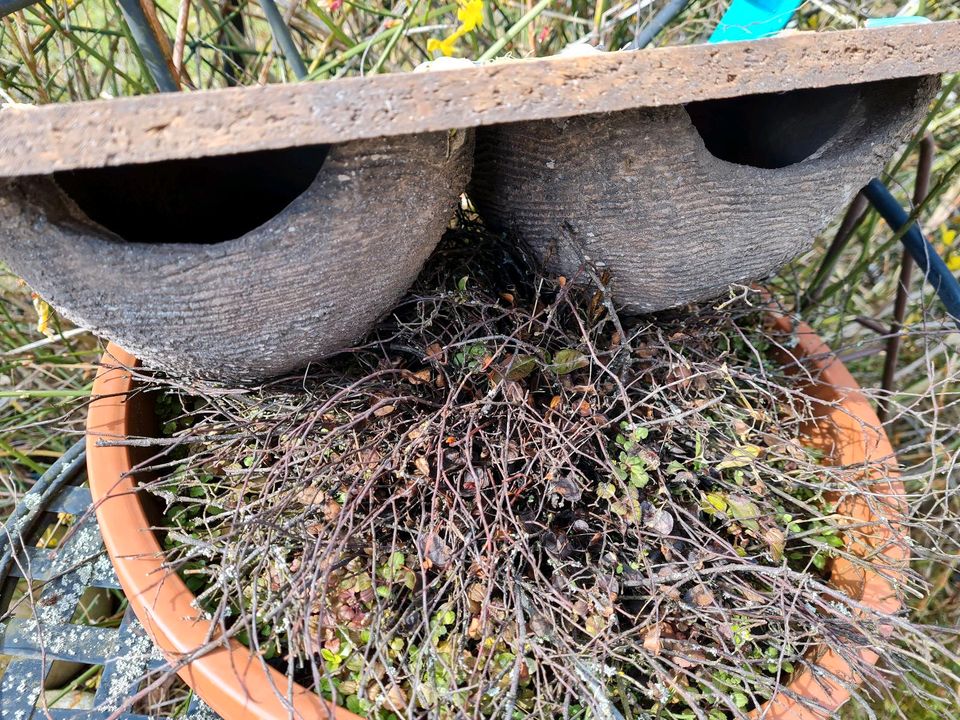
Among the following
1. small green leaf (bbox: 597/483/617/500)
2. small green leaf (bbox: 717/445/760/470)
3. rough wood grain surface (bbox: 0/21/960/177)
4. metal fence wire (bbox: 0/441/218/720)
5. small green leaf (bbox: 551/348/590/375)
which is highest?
rough wood grain surface (bbox: 0/21/960/177)

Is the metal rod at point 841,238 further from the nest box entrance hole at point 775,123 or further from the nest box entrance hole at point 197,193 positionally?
the nest box entrance hole at point 197,193

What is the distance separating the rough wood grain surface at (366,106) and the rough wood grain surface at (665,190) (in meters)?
0.15

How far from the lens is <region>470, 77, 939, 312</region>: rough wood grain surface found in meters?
0.67

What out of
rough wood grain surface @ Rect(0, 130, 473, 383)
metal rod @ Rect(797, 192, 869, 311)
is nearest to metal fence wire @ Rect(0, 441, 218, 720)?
rough wood grain surface @ Rect(0, 130, 473, 383)

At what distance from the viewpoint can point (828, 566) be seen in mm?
890

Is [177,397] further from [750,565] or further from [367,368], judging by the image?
[750,565]

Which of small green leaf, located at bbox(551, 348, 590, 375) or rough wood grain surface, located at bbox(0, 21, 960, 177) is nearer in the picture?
rough wood grain surface, located at bbox(0, 21, 960, 177)

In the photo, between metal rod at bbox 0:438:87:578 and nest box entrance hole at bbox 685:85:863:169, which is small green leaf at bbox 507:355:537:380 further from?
metal rod at bbox 0:438:87:578

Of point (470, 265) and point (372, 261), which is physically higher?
point (372, 261)

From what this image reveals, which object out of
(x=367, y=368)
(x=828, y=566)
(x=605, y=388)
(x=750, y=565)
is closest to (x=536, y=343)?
(x=605, y=388)

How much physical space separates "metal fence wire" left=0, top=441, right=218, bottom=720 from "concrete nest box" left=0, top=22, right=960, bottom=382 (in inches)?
14.3

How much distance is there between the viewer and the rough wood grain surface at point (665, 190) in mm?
673

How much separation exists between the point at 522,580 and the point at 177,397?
0.65 meters

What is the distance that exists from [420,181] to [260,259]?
0.17 metres
